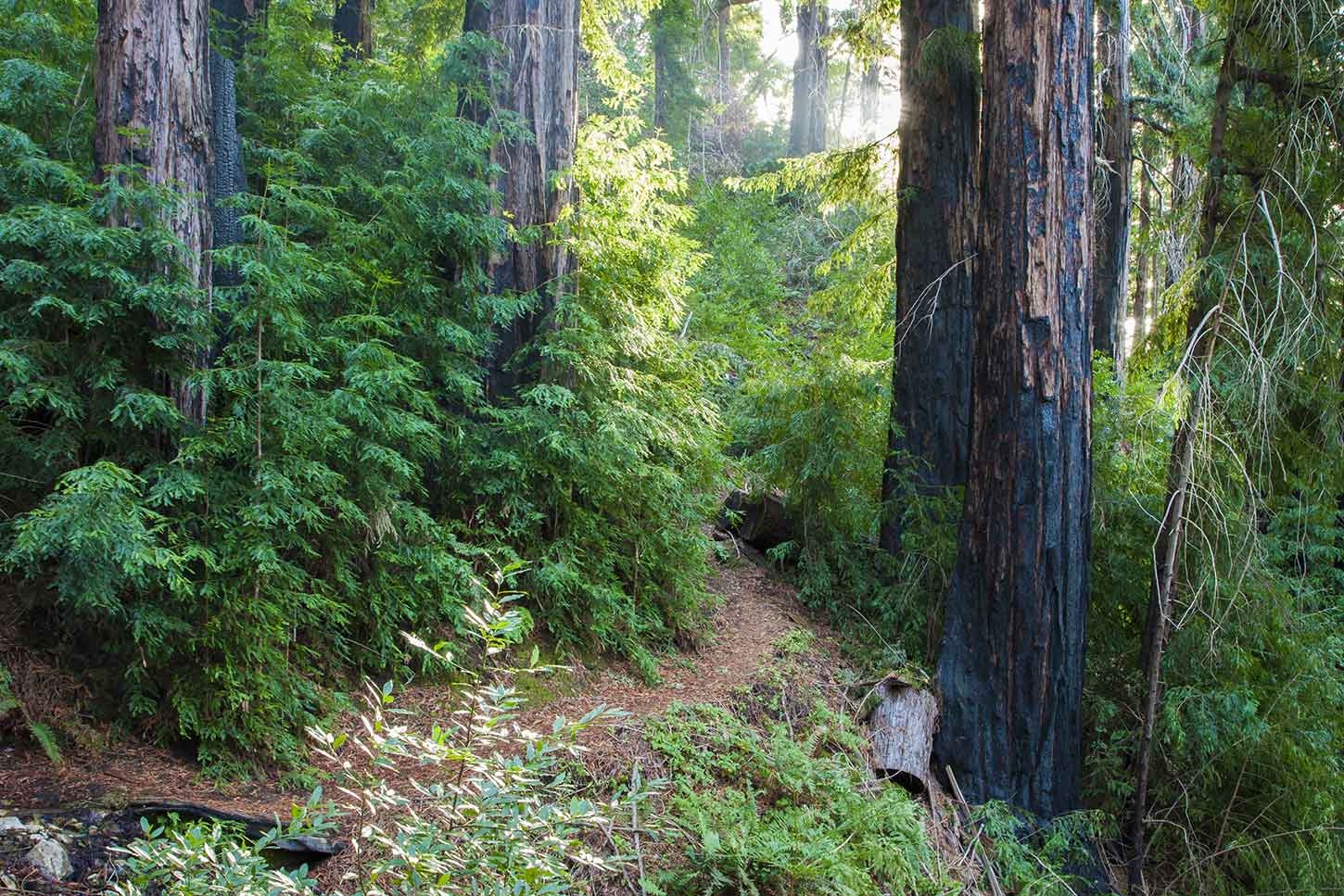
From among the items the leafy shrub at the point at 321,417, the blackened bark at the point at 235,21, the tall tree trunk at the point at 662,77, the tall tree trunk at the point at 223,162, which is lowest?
the leafy shrub at the point at 321,417

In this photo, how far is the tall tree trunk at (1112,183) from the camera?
10820 millimetres

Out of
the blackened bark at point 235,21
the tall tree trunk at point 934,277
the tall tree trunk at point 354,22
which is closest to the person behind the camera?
the tall tree trunk at point 934,277

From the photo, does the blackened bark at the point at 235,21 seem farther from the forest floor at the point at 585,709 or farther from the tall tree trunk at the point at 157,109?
the forest floor at the point at 585,709

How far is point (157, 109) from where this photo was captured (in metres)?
4.24

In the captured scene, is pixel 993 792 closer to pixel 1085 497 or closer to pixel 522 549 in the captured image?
pixel 1085 497

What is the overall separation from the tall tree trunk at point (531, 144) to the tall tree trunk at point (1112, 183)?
718cm

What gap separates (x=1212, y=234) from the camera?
5.49m

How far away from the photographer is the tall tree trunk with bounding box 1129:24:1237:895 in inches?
200

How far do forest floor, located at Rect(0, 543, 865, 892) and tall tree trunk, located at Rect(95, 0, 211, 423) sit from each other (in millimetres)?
1556

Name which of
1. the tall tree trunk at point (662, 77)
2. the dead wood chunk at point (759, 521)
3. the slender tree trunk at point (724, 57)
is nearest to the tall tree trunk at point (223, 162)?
the dead wood chunk at point (759, 521)

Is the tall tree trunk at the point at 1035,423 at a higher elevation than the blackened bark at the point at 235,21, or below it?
below

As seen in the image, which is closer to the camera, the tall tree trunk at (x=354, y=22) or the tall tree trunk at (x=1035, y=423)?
the tall tree trunk at (x=1035, y=423)

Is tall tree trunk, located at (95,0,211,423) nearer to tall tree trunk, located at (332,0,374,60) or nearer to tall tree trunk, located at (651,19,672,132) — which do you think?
tall tree trunk, located at (332,0,374,60)

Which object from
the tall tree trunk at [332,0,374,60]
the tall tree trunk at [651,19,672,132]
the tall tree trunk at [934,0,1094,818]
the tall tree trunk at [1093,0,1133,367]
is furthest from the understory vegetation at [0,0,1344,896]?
the tall tree trunk at [651,19,672,132]
